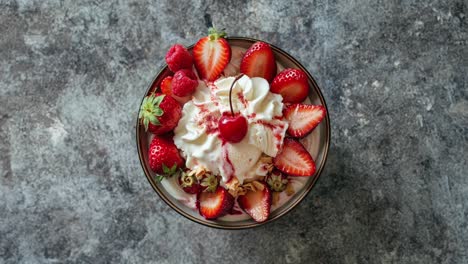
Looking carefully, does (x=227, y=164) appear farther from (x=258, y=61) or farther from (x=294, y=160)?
(x=258, y=61)

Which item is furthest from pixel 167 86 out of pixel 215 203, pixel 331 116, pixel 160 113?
pixel 331 116

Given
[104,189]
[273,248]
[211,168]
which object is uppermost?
[211,168]

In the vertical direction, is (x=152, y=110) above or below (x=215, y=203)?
above

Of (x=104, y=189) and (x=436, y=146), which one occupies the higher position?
(x=436, y=146)

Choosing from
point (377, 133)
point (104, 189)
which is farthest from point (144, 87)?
point (377, 133)

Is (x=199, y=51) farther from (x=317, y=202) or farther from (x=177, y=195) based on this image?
(x=317, y=202)

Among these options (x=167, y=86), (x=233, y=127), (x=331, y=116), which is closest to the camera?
(x=233, y=127)
